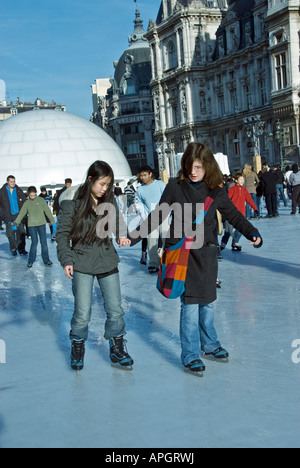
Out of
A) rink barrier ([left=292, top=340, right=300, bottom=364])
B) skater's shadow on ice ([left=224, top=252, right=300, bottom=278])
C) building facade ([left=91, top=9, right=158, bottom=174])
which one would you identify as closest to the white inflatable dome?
skater's shadow on ice ([left=224, top=252, right=300, bottom=278])

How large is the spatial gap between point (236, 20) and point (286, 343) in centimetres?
4214

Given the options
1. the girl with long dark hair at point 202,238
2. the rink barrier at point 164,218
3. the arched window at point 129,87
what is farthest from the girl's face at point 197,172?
the arched window at point 129,87

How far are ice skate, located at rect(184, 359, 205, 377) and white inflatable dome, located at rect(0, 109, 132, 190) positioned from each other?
3313 centimetres

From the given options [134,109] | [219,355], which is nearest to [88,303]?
[219,355]

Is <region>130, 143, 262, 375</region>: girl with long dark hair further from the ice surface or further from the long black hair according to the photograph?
the long black hair

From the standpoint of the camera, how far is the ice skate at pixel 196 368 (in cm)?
393

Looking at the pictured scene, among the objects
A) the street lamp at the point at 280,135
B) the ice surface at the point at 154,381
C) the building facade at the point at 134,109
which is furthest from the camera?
the building facade at the point at 134,109

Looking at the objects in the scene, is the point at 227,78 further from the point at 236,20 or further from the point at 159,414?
the point at 159,414

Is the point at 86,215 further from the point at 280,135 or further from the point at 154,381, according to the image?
the point at 280,135

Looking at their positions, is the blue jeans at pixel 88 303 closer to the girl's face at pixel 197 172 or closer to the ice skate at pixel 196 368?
the ice skate at pixel 196 368

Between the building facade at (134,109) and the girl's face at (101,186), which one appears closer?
the girl's face at (101,186)

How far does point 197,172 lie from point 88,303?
124 centimetres

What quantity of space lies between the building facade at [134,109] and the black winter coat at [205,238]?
64.5 meters

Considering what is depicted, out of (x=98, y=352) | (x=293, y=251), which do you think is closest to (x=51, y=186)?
(x=293, y=251)
